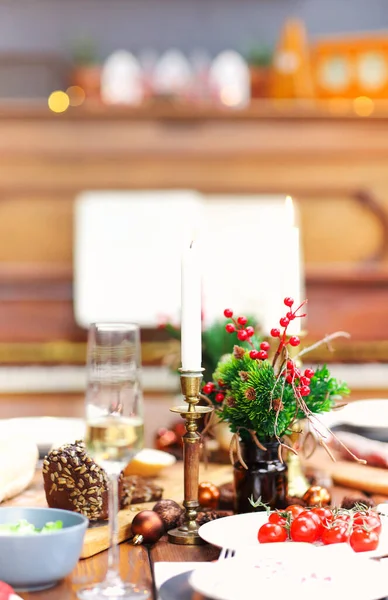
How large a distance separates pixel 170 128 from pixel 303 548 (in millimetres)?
2988

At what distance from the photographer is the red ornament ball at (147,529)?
1114mm

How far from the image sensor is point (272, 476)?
1.19 m

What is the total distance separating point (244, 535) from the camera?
1067mm

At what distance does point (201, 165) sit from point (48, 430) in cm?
227

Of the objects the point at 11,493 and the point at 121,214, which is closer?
the point at 11,493

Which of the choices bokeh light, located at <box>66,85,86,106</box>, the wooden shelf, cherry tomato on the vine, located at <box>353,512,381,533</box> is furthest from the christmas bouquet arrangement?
bokeh light, located at <box>66,85,86,106</box>

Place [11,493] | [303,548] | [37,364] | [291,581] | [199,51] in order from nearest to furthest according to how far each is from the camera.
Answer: [291,581] < [303,548] < [11,493] < [37,364] < [199,51]

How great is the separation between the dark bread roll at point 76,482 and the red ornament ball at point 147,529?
0.06m

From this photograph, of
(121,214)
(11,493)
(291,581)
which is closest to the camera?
(291,581)

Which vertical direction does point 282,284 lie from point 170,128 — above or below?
below

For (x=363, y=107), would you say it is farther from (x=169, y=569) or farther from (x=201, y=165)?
(x=169, y=569)

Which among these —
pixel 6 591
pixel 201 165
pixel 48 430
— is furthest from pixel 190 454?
pixel 201 165

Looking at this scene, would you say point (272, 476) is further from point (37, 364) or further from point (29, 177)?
point (29, 177)

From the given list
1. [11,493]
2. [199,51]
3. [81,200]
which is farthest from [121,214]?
[11,493]
